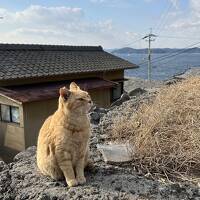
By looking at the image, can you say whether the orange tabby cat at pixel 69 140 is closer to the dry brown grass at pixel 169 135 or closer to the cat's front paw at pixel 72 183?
the cat's front paw at pixel 72 183

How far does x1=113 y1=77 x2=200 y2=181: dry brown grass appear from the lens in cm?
420

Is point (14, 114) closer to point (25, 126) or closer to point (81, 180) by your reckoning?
point (25, 126)

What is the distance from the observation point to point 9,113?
11.0 m

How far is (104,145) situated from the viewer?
16.4ft

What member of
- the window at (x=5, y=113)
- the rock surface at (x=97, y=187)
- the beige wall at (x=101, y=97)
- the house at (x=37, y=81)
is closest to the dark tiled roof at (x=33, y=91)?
the house at (x=37, y=81)

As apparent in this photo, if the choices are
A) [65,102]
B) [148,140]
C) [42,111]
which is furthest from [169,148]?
[42,111]

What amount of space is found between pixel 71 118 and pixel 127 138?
1.79 meters

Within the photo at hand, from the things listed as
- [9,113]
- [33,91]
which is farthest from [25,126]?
[33,91]

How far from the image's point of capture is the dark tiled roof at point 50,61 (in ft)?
39.0

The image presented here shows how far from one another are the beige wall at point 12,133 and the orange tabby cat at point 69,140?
277 inches

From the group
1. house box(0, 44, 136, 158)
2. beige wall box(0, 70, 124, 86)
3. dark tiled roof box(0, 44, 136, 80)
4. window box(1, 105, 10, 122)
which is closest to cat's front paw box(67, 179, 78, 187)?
house box(0, 44, 136, 158)

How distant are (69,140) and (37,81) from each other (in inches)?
350

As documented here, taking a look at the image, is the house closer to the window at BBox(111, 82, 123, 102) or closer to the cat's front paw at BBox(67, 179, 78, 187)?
the window at BBox(111, 82, 123, 102)

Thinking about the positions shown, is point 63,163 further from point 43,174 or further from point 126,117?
point 126,117
